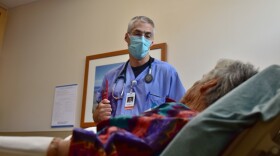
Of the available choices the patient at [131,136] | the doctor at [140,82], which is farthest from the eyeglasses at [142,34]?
the patient at [131,136]

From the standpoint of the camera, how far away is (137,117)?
2.56 feet

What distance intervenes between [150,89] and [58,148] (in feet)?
3.52

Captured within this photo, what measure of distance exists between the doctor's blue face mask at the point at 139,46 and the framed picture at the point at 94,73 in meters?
0.58

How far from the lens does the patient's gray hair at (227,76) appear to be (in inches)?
37.1

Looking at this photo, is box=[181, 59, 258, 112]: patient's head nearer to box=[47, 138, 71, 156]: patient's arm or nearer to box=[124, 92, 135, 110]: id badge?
box=[47, 138, 71, 156]: patient's arm

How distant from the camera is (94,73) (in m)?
2.64

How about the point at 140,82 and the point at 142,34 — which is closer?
the point at 140,82

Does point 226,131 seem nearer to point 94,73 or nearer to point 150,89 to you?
point 150,89

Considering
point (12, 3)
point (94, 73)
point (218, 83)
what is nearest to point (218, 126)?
point (218, 83)

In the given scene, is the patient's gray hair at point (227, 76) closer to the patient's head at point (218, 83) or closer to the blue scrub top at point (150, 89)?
the patient's head at point (218, 83)

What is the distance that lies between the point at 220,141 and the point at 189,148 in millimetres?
69

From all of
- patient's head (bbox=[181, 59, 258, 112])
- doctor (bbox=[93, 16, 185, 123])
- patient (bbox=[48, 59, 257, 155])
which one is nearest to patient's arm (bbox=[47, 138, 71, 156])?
patient (bbox=[48, 59, 257, 155])

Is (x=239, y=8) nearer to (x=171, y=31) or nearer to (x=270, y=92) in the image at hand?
(x=171, y=31)

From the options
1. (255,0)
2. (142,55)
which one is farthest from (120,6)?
(255,0)
